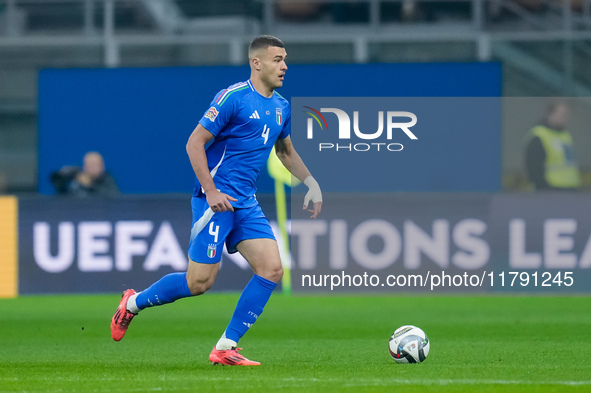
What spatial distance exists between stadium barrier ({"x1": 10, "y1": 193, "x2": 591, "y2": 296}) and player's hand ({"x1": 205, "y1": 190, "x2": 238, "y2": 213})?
5.60 meters

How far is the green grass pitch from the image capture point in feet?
19.3

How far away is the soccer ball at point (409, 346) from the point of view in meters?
6.71

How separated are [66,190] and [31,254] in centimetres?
111

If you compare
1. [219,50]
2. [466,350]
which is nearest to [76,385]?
[466,350]

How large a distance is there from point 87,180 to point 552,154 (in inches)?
208

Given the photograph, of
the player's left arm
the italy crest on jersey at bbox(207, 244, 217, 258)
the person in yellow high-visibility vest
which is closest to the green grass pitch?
the italy crest on jersey at bbox(207, 244, 217, 258)

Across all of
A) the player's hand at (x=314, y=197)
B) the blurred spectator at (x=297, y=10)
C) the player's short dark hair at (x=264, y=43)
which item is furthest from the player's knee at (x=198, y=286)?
the blurred spectator at (x=297, y=10)

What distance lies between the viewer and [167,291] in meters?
6.84

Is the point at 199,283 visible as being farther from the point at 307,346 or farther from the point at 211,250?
the point at 307,346

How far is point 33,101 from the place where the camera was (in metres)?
16.3

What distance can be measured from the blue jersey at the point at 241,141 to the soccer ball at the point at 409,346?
1165 millimetres

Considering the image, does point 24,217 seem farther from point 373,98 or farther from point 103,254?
point 373,98

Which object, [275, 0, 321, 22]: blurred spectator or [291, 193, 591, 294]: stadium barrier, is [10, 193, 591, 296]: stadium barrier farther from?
[275, 0, 321, 22]: blurred spectator

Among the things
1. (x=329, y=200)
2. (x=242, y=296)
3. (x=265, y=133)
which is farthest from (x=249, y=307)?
(x=329, y=200)
